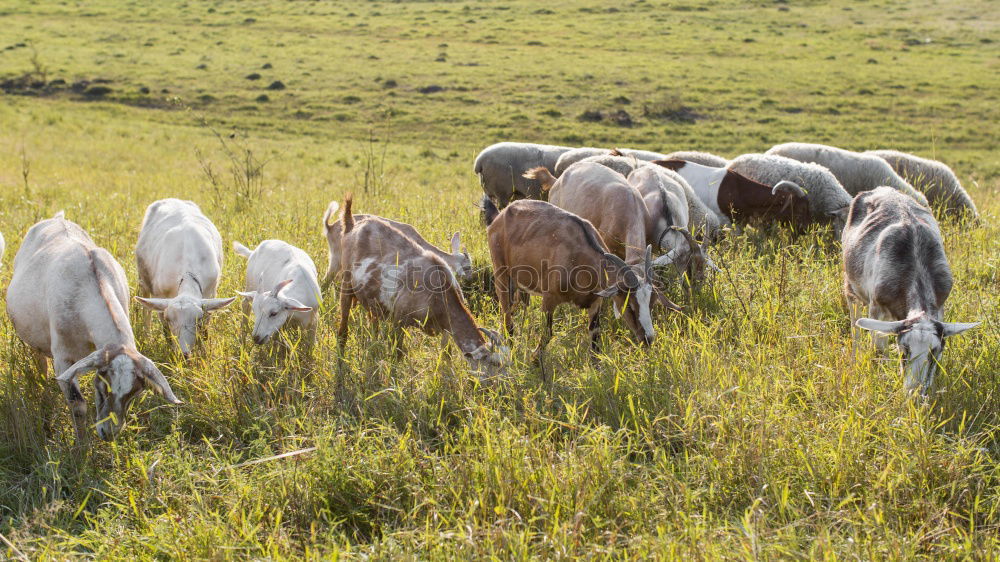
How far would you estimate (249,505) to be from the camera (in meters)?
3.96

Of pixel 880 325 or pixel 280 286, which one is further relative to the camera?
pixel 280 286

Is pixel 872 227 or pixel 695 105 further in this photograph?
pixel 695 105

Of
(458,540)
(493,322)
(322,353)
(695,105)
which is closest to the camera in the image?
(458,540)

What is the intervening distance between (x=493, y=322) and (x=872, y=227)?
113 inches

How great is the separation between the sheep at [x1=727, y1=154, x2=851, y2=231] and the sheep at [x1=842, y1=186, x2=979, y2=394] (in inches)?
101

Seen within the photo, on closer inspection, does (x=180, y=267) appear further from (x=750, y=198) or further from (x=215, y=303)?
(x=750, y=198)

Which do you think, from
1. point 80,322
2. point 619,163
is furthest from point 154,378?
point 619,163

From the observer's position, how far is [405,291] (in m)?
5.69

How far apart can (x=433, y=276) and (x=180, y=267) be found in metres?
1.95

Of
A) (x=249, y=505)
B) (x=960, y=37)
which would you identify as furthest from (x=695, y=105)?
(x=249, y=505)

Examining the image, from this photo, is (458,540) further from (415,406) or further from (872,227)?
(872,227)

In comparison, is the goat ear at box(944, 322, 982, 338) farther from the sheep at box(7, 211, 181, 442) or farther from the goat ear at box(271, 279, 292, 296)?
the sheep at box(7, 211, 181, 442)

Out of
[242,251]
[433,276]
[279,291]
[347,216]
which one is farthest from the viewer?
[242,251]

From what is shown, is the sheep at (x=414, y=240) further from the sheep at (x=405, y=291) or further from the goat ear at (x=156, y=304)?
the goat ear at (x=156, y=304)
